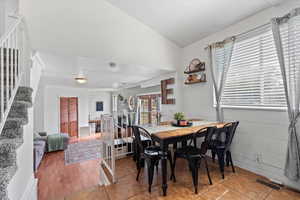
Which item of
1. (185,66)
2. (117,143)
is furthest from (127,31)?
(117,143)

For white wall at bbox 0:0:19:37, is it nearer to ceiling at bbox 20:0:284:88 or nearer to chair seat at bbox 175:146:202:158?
ceiling at bbox 20:0:284:88

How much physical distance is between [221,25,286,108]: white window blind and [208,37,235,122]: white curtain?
117 millimetres

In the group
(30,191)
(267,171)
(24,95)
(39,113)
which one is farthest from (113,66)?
(39,113)

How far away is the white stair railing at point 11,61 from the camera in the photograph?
118 centimetres

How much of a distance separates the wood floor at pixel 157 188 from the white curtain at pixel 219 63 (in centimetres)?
118

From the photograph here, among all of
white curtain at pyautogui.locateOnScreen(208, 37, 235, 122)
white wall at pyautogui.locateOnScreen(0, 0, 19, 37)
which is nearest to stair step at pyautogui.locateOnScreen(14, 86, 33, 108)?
white wall at pyautogui.locateOnScreen(0, 0, 19, 37)

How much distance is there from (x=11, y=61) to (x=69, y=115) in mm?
6043

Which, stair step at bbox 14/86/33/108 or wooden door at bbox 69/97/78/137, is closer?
stair step at bbox 14/86/33/108

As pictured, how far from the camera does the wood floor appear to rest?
1.86 m

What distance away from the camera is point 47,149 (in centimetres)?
468

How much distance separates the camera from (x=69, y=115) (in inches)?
263

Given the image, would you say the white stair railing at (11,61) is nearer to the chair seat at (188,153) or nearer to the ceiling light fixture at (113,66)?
the ceiling light fixture at (113,66)

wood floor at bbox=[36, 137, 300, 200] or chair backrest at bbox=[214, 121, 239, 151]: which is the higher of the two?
chair backrest at bbox=[214, 121, 239, 151]

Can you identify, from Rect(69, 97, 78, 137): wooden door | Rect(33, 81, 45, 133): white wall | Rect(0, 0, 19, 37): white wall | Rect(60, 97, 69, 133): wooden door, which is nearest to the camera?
Rect(0, 0, 19, 37): white wall
